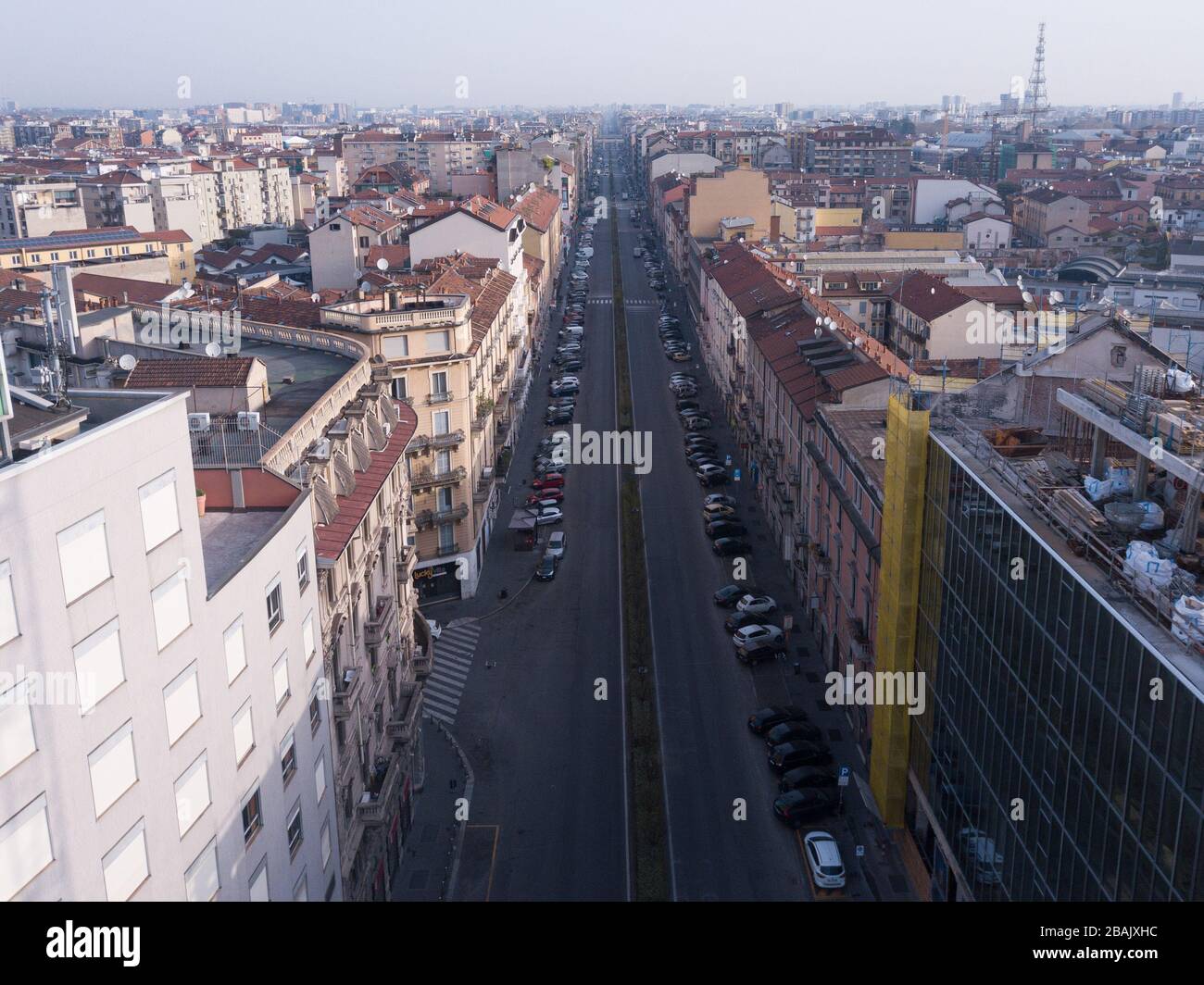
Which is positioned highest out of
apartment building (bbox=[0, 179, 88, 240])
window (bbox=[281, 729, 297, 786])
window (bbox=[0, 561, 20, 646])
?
apartment building (bbox=[0, 179, 88, 240])

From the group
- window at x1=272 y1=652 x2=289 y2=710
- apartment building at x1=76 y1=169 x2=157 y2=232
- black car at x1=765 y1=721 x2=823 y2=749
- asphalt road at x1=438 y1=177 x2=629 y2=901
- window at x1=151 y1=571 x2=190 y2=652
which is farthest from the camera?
apartment building at x1=76 y1=169 x2=157 y2=232

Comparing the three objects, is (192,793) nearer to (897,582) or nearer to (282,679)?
(282,679)

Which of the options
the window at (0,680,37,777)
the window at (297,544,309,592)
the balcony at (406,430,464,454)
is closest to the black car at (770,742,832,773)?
the window at (297,544,309,592)

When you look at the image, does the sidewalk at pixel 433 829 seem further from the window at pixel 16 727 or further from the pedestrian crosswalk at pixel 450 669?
the window at pixel 16 727

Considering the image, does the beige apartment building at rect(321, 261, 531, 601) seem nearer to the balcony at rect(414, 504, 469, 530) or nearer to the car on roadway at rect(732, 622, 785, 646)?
the balcony at rect(414, 504, 469, 530)

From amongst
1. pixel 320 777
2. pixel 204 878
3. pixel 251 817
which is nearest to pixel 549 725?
pixel 320 777

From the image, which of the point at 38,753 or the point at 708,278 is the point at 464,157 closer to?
the point at 708,278

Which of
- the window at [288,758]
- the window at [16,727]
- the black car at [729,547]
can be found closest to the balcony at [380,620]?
the window at [288,758]
